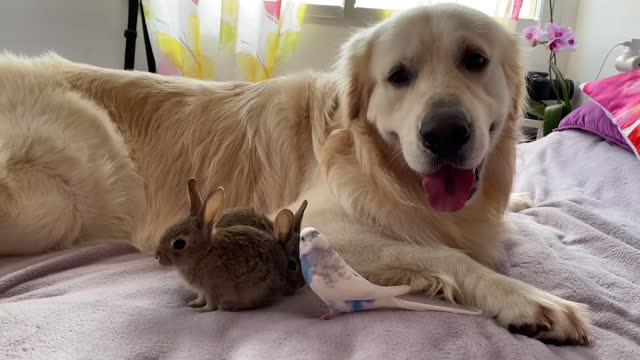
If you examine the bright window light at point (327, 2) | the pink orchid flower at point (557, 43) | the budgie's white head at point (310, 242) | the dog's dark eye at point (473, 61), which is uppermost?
the bright window light at point (327, 2)

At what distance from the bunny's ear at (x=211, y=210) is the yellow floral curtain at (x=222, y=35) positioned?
199cm

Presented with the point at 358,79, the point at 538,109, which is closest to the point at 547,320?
the point at 358,79

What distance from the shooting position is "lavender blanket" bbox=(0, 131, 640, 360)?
3.05 feet

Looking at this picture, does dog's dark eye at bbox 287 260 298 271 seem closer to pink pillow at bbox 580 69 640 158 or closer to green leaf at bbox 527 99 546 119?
pink pillow at bbox 580 69 640 158

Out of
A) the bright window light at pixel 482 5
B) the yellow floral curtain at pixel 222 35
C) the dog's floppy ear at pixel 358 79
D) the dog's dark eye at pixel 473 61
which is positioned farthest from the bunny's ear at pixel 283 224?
the bright window light at pixel 482 5

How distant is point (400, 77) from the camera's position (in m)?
1.38

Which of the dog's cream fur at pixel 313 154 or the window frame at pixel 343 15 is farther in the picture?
the window frame at pixel 343 15

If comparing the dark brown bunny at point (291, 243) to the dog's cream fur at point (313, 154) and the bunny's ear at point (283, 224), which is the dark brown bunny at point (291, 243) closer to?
the bunny's ear at point (283, 224)

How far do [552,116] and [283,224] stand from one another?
2.33 meters

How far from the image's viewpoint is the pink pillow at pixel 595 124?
220 cm

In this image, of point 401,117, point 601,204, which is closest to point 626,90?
point 601,204

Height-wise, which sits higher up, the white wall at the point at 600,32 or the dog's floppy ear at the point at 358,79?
the white wall at the point at 600,32

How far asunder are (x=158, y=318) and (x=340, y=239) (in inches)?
18.8

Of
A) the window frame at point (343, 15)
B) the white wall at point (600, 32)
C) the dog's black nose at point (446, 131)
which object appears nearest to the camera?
the dog's black nose at point (446, 131)
